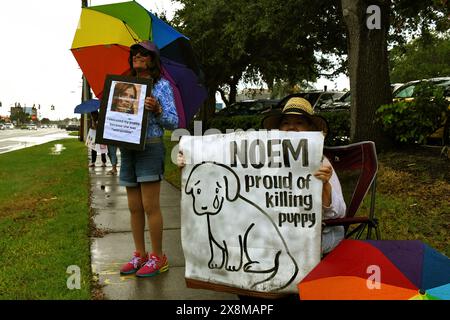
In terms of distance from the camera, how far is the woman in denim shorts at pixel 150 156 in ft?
12.0

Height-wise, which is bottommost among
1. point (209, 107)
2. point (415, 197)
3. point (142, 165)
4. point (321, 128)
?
point (415, 197)

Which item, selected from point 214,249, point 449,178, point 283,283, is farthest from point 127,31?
point 449,178

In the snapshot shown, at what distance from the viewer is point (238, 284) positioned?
8.63 feet

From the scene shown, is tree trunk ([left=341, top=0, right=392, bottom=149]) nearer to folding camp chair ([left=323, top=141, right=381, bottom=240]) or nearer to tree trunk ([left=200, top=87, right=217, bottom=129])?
folding camp chair ([left=323, top=141, right=381, bottom=240])

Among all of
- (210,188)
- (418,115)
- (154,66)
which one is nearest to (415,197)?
(418,115)

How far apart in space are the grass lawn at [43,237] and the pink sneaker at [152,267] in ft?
1.35

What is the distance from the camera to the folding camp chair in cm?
329

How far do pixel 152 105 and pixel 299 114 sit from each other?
1116 millimetres

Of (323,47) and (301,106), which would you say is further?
(323,47)

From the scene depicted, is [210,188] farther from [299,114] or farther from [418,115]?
[418,115]

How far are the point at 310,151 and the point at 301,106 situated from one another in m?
0.63

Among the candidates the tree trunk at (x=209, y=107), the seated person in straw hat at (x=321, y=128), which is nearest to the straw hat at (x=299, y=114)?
the seated person in straw hat at (x=321, y=128)

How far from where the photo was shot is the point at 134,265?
3.97m

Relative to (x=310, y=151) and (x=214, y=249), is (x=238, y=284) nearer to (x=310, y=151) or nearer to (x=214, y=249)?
(x=214, y=249)
